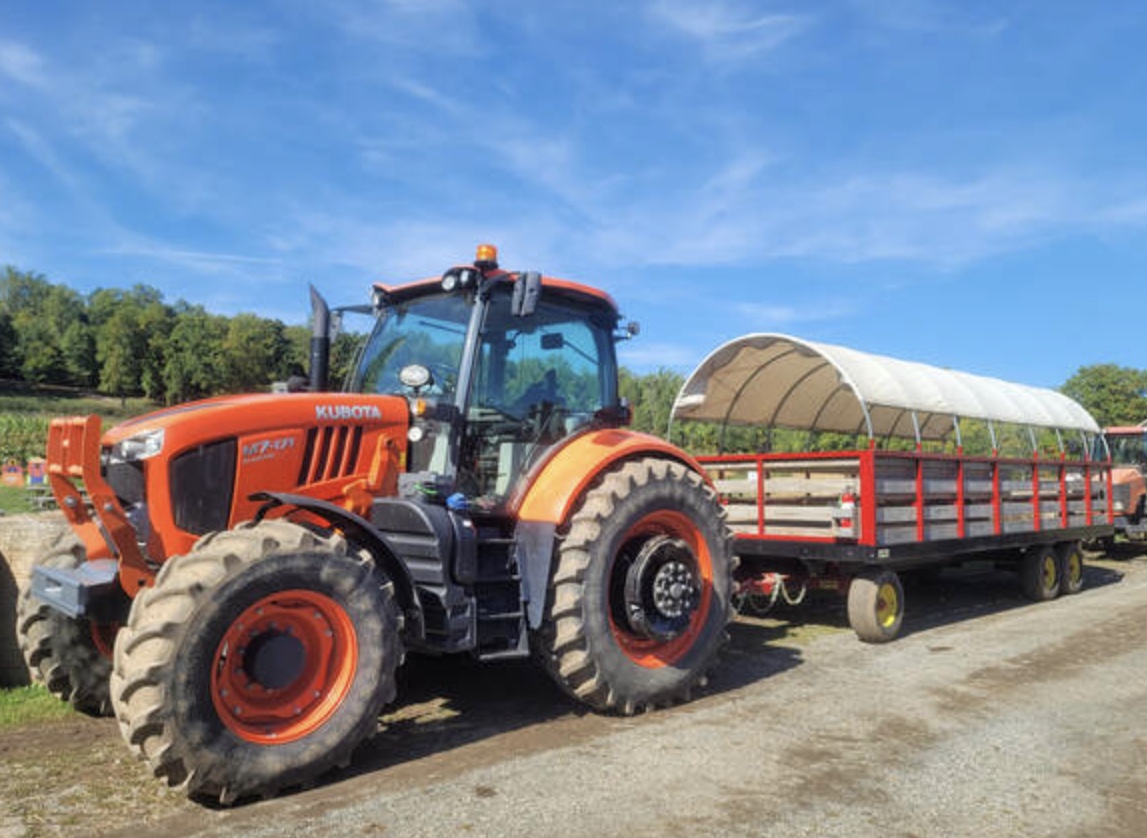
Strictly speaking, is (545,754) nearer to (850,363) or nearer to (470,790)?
(470,790)

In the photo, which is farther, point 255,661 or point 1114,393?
point 1114,393

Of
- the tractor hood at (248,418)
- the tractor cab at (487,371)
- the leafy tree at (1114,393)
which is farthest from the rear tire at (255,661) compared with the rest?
the leafy tree at (1114,393)

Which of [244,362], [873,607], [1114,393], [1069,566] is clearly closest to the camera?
[873,607]

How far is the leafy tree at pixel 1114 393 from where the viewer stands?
51.8 m

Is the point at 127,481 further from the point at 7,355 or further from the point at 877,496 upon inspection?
the point at 7,355

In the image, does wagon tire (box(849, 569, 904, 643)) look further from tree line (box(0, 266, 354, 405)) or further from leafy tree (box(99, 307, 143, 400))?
leafy tree (box(99, 307, 143, 400))

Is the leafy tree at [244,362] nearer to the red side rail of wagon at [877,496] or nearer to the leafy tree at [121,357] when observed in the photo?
the leafy tree at [121,357]

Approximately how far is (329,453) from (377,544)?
625 millimetres

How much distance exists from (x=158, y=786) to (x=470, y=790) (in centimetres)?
133

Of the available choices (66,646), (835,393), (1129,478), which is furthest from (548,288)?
(1129,478)

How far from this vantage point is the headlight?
13.0ft

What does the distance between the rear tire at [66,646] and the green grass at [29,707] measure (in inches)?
6.5

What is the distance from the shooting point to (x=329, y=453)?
445 centimetres

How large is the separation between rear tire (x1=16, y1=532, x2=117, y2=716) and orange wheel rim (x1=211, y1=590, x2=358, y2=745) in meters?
1.52
